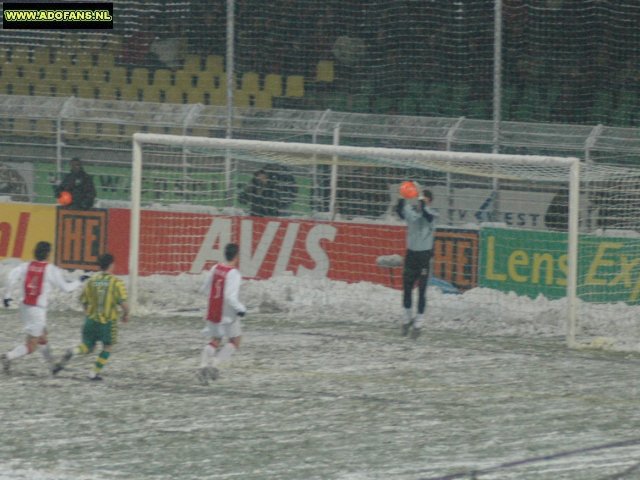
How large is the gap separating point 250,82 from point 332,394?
11529mm

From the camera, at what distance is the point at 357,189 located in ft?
52.2

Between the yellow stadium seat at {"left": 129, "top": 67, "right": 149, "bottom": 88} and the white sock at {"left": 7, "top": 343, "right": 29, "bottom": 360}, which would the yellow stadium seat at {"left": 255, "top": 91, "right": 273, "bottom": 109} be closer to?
the yellow stadium seat at {"left": 129, "top": 67, "right": 149, "bottom": 88}

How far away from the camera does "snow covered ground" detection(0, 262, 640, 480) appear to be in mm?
8234

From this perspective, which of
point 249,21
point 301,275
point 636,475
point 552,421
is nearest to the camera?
point 636,475

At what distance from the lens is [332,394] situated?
1062 centimetres

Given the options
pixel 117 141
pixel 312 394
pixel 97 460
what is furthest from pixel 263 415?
pixel 117 141

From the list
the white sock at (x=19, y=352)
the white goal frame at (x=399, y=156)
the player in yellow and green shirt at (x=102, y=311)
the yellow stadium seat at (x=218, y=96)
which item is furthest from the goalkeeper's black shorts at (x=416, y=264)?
the yellow stadium seat at (x=218, y=96)

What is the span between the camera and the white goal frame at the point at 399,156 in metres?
13.4

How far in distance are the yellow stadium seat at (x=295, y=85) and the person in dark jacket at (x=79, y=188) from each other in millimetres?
4668

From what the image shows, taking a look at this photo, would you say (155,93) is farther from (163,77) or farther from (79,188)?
(79,188)

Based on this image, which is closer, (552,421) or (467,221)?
(552,421)

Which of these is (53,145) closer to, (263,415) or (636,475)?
(263,415)

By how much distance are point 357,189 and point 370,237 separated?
25.2 inches

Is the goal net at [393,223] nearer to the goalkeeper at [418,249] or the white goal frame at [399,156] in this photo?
the white goal frame at [399,156]
